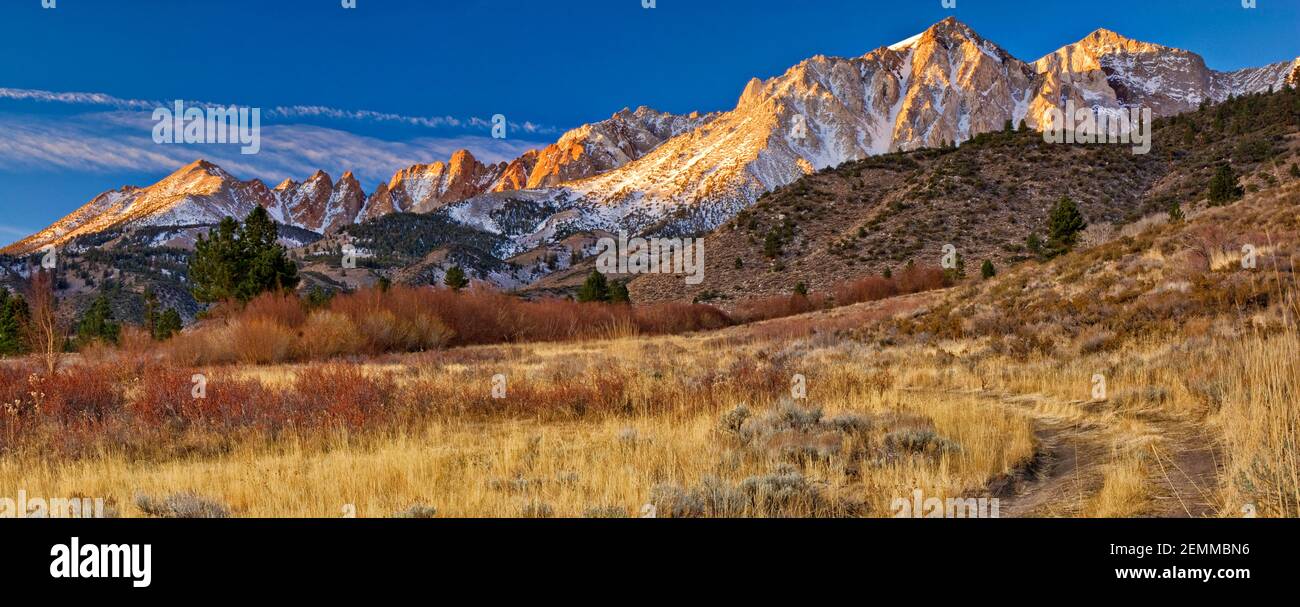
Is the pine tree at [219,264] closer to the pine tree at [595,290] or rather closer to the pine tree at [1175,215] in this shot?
the pine tree at [595,290]

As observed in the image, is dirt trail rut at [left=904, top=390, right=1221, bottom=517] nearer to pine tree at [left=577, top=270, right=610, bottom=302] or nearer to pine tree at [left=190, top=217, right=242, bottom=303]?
pine tree at [left=577, top=270, right=610, bottom=302]

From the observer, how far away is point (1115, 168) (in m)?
63.3

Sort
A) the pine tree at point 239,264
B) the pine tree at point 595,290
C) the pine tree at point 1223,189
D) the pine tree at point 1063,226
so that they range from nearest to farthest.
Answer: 1. the pine tree at point 1223,189
2. the pine tree at point 239,264
3. the pine tree at point 1063,226
4. the pine tree at point 595,290

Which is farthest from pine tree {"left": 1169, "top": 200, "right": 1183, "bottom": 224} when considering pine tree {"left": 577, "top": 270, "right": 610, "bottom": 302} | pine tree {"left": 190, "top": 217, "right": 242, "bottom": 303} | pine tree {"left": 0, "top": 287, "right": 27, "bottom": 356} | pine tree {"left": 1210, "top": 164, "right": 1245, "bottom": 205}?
pine tree {"left": 0, "top": 287, "right": 27, "bottom": 356}

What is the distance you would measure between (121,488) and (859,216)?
6868 centimetres

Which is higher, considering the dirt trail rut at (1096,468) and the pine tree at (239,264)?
the pine tree at (239,264)

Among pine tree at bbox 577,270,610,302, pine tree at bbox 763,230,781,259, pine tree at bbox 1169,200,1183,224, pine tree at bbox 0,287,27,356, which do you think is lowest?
pine tree at bbox 0,287,27,356

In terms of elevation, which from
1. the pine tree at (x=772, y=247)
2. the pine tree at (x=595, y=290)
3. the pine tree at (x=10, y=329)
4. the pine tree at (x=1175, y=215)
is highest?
the pine tree at (x=772, y=247)

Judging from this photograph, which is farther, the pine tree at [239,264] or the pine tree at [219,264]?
the pine tree at [219,264]

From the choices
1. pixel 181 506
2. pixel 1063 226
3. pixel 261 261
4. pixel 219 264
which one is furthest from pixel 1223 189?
pixel 219 264

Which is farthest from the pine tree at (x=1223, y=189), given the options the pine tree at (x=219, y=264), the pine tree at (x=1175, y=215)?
the pine tree at (x=219, y=264)

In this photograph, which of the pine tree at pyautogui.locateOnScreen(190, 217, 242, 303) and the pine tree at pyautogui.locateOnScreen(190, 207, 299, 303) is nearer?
the pine tree at pyautogui.locateOnScreen(190, 207, 299, 303)
